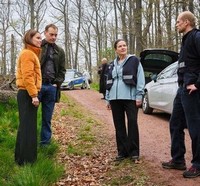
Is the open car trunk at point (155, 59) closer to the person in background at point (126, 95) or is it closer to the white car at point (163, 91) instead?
the white car at point (163, 91)

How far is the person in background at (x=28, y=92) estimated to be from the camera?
498 cm

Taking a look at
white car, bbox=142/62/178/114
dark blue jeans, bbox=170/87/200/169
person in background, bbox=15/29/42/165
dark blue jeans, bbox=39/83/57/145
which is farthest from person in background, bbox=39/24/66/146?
white car, bbox=142/62/178/114

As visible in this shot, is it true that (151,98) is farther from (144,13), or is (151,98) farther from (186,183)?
(144,13)

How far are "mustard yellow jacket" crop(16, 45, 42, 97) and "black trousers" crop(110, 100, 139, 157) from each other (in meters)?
1.36

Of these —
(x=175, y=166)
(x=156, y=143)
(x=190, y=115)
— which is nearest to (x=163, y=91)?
(x=156, y=143)

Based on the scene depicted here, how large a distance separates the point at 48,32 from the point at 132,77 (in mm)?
1725

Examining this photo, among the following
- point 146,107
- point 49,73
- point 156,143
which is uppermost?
point 49,73

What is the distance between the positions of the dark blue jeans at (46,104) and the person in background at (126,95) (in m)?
1.08

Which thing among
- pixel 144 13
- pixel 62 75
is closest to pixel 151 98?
pixel 62 75

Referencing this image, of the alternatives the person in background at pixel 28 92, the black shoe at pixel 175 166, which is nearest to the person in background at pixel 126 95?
the black shoe at pixel 175 166

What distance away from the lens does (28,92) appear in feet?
16.4

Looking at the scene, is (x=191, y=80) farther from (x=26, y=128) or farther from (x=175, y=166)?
(x=26, y=128)

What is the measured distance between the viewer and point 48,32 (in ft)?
20.1

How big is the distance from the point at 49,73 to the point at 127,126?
1.65 metres
